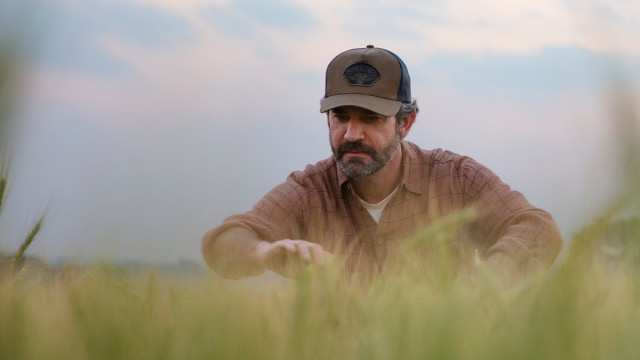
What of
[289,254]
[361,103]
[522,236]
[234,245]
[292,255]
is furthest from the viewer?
[361,103]

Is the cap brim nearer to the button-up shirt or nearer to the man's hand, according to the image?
the button-up shirt

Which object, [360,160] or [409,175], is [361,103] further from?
[409,175]

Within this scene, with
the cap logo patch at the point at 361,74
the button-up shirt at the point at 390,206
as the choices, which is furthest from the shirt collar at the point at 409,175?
the cap logo patch at the point at 361,74

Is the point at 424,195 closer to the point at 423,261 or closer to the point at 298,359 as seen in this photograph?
the point at 423,261

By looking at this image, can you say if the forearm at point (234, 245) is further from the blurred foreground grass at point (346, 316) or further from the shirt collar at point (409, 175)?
the shirt collar at point (409, 175)

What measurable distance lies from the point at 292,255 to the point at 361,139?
2.17 meters

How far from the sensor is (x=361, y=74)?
11.0 feet

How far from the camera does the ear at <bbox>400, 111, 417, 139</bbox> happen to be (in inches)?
141

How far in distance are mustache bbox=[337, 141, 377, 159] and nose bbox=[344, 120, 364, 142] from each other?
25mm

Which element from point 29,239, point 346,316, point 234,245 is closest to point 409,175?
point 234,245

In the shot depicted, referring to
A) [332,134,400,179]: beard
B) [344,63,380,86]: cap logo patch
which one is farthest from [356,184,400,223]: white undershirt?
[344,63,380,86]: cap logo patch

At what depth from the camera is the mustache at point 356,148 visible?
126 inches

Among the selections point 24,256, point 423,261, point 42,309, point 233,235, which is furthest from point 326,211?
point 42,309

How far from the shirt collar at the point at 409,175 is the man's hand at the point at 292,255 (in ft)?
5.00
